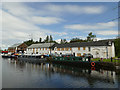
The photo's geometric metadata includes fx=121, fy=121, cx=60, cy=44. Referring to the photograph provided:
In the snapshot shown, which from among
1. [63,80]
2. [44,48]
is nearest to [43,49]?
[44,48]

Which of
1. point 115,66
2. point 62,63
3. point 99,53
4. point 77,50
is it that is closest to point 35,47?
point 77,50

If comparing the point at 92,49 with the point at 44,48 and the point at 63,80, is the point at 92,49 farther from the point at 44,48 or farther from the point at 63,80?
the point at 44,48

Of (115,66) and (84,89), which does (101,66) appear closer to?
(115,66)

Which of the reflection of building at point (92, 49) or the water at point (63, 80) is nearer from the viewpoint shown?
the water at point (63, 80)

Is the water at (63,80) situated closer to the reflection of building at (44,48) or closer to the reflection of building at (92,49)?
the reflection of building at (92,49)

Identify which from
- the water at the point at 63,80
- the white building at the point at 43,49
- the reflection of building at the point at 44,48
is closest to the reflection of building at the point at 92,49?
the reflection of building at the point at 44,48

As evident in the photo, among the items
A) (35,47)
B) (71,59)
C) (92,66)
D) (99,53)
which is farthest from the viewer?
(35,47)

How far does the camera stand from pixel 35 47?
255 ft

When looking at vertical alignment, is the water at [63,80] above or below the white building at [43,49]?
below

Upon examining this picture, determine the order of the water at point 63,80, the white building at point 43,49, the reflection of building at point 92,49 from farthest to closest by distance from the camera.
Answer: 1. the white building at point 43,49
2. the reflection of building at point 92,49
3. the water at point 63,80

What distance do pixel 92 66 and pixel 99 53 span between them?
15.4 meters

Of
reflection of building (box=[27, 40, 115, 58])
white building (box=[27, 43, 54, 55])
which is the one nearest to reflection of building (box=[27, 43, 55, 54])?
white building (box=[27, 43, 54, 55])

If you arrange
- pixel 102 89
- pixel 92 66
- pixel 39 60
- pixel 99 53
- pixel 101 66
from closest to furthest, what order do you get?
pixel 102 89 → pixel 101 66 → pixel 92 66 → pixel 99 53 → pixel 39 60

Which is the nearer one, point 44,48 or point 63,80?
point 63,80
